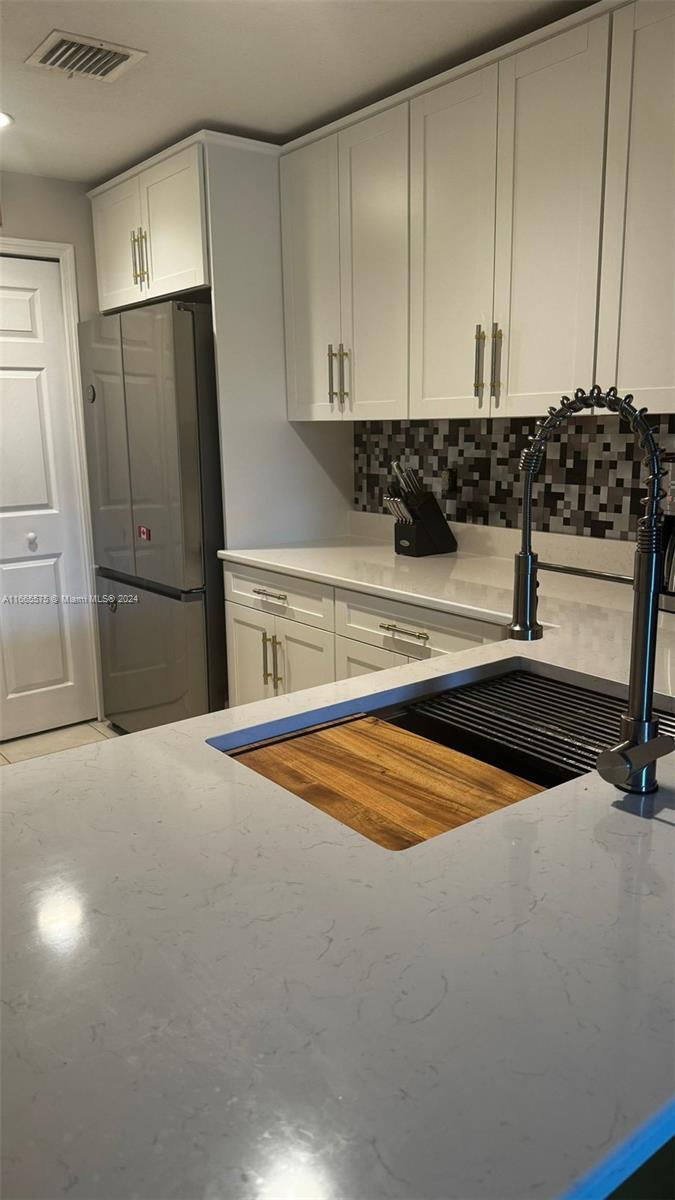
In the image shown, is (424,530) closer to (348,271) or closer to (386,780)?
(348,271)

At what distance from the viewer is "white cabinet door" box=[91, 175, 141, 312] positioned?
3471 millimetres

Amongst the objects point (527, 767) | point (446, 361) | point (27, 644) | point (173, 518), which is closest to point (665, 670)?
point (527, 767)

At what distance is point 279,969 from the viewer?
0.76m

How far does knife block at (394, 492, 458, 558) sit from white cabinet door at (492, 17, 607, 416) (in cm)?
60

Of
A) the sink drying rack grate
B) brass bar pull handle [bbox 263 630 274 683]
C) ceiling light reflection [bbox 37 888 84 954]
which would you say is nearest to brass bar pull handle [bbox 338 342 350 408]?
brass bar pull handle [bbox 263 630 274 683]

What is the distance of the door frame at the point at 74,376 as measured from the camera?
368cm

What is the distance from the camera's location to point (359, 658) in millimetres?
2691

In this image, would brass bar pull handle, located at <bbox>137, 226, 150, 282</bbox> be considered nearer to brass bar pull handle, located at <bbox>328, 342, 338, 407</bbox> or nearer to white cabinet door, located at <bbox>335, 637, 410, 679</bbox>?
brass bar pull handle, located at <bbox>328, 342, 338, 407</bbox>

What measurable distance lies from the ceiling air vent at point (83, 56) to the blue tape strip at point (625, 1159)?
8.79ft

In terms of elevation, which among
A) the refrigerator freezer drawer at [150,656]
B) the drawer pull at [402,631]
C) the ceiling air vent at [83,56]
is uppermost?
the ceiling air vent at [83,56]

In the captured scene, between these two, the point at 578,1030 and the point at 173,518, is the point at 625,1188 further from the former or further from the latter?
the point at 173,518

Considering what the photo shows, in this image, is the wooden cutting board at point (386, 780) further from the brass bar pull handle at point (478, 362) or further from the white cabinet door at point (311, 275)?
the white cabinet door at point (311, 275)

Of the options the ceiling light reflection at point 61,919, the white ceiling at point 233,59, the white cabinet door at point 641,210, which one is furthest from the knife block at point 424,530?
the ceiling light reflection at point 61,919

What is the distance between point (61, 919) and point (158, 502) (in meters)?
2.62
